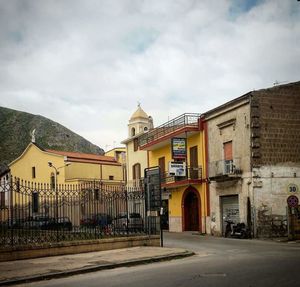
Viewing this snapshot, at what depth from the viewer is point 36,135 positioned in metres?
131

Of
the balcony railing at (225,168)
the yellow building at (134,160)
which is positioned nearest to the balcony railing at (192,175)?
the balcony railing at (225,168)

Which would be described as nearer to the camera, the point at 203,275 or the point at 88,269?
the point at 203,275

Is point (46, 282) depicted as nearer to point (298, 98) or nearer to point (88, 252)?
point (88, 252)

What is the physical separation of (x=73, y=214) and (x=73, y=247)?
3226 millimetres

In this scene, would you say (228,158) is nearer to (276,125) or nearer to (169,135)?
(276,125)

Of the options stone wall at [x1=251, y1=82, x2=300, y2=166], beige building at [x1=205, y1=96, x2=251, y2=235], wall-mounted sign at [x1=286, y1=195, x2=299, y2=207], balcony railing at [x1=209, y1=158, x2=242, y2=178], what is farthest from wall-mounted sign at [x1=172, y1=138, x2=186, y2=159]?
wall-mounted sign at [x1=286, y1=195, x2=299, y2=207]

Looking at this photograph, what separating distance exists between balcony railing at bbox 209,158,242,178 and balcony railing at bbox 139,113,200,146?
3.76 m

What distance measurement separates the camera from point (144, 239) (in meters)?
20.5

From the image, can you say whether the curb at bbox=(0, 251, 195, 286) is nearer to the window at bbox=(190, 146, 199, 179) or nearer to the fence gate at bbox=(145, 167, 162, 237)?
the fence gate at bbox=(145, 167, 162, 237)

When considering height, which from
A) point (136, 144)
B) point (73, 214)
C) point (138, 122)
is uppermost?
point (138, 122)

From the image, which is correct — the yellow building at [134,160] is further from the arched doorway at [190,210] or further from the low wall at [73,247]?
the low wall at [73,247]

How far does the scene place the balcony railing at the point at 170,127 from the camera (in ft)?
112

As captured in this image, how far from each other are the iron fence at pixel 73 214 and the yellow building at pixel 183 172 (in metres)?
11.5

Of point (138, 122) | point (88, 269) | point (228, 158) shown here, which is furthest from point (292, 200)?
point (138, 122)
